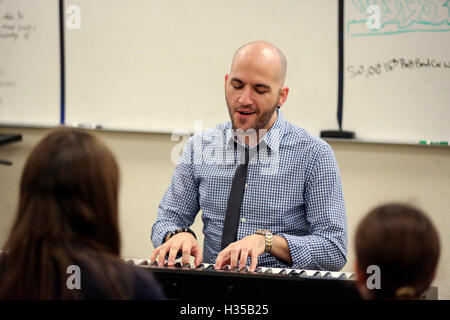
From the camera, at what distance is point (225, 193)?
2.00 metres

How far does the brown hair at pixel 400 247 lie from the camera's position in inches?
36.8

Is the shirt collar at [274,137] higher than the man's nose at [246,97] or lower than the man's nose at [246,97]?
lower

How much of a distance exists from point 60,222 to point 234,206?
99cm

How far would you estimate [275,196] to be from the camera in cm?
194

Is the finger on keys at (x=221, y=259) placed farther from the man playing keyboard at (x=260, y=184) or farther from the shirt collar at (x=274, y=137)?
the shirt collar at (x=274, y=137)

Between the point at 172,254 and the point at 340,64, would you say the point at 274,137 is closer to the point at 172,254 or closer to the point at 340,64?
the point at 172,254

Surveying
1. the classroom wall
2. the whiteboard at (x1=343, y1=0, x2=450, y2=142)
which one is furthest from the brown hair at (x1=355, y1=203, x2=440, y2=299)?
the whiteboard at (x1=343, y1=0, x2=450, y2=142)

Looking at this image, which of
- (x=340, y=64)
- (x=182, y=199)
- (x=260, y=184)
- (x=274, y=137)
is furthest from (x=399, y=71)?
(x=182, y=199)

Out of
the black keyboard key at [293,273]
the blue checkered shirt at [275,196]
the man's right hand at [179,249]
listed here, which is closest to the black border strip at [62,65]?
the blue checkered shirt at [275,196]

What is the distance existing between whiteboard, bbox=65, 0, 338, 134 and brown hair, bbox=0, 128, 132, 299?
198 cm

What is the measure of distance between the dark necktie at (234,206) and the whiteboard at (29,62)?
63.2 inches

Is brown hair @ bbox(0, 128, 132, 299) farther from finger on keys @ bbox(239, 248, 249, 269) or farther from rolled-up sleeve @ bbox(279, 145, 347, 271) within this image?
rolled-up sleeve @ bbox(279, 145, 347, 271)

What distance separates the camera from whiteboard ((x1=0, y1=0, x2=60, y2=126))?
125 inches
